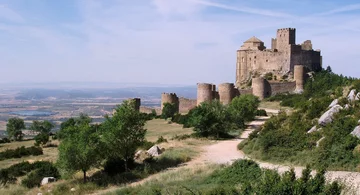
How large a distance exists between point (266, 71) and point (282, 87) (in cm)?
480

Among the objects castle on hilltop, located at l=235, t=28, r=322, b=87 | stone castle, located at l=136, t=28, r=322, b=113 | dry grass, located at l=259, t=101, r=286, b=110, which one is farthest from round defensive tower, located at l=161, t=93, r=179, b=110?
dry grass, located at l=259, t=101, r=286, b=110

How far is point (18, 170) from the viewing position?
69.2 ft

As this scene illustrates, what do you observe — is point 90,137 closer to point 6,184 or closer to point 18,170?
point 6,184

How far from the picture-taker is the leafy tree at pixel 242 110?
3088 cm

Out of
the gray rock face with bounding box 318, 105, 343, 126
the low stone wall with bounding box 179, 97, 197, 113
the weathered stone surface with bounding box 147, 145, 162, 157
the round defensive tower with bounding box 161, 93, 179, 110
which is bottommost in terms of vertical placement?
the weathered stone surface with bounding box 147, 145, 162, 157

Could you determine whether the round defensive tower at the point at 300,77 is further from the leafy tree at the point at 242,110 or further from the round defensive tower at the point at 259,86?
the leafy tree at the point at 242,110

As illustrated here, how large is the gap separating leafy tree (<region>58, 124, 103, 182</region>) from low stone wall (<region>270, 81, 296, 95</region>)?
110 ft

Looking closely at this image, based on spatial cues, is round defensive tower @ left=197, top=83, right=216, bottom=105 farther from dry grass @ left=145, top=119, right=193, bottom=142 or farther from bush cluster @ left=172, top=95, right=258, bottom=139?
bush cluster @ left=172, top=95, right=258, bottom=139

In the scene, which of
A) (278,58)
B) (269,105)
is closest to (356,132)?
(269,105)

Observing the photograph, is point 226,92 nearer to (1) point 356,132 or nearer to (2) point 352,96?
(2) point 352,96

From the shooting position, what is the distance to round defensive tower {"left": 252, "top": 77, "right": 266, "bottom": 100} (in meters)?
47.8

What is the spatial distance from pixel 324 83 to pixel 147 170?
107 feet

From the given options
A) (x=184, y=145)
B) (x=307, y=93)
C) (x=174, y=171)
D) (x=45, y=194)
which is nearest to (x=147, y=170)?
(x=174, y=171)

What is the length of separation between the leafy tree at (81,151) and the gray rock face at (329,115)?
10.3 metres
